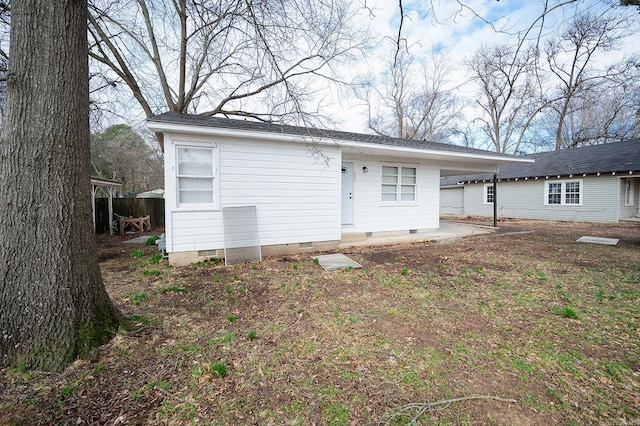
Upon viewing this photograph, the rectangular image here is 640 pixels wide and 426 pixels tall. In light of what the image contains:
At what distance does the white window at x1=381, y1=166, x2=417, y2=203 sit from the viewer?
27.4 ft

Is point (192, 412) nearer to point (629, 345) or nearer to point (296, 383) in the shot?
point (296, 383)

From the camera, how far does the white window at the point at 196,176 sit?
535 centimetres

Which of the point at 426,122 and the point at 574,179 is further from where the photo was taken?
the point at 426,122

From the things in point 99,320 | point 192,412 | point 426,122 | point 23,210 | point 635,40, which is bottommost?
point 192,412

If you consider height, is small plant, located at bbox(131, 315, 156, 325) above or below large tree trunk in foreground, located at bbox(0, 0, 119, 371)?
below

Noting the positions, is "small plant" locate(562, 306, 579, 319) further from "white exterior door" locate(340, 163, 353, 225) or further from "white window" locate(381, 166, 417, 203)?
"white window" locate(381, 166, 417, 203)

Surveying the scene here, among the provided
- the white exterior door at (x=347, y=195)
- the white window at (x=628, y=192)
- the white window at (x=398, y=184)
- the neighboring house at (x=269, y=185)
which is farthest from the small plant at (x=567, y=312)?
the white window at (x=628, y=192)

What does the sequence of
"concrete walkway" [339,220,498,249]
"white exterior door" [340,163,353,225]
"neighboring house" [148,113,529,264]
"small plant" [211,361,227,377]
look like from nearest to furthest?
"small plant" [211,361,227,377] < "neighboring house" [148,113,529,264] < "concrete walkway" [339,220,498,249] < "white exterior door" [340,163,353,225]

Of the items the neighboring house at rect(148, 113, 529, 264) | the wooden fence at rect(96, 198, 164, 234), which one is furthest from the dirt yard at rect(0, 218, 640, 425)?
the wooden fence at rect(96, 198, 164, 234)

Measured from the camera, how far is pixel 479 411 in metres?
1.70

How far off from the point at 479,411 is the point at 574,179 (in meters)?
17.3

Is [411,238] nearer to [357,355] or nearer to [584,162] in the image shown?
[357,355]

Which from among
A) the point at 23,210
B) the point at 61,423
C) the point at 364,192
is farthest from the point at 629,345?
the point at 364,192

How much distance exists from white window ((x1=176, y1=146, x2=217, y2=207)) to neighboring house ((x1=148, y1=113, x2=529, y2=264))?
19mm
